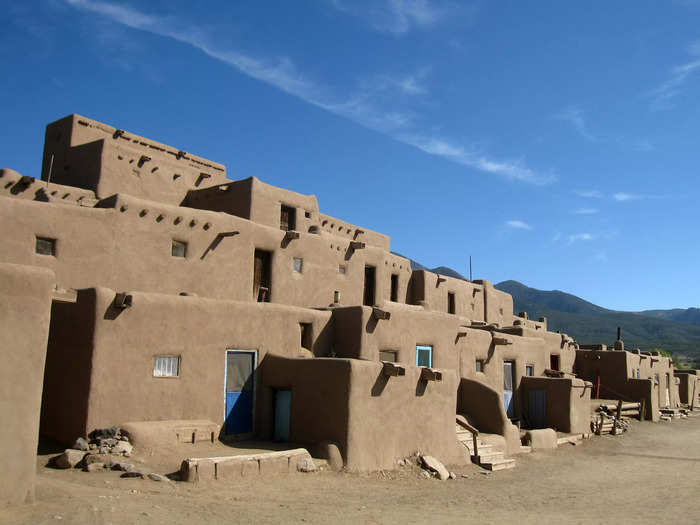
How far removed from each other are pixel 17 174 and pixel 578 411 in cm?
2095

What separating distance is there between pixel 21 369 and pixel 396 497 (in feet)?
25.0

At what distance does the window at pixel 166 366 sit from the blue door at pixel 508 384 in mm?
13790

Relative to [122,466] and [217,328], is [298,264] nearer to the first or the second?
[217,328]

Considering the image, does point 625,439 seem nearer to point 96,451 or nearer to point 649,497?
point 649,497

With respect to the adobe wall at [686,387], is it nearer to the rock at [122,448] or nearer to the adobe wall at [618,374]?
the adobe wall at [618,374]

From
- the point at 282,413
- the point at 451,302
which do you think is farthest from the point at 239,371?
the point at 451,302

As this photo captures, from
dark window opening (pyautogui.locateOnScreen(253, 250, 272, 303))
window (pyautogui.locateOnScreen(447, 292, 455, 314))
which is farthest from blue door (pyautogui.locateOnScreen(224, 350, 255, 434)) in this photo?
window (pyautogui.locateOnScreen(447, 292, 455, 314))

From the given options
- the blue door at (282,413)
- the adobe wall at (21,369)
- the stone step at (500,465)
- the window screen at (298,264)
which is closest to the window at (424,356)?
the stone step at (500,465)

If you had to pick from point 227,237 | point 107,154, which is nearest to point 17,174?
point 107,154

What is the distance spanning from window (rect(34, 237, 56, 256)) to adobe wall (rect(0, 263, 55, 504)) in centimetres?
680

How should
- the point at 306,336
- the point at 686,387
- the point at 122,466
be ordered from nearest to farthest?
the point at 122,466
the point at 306,336
the point at 686,387

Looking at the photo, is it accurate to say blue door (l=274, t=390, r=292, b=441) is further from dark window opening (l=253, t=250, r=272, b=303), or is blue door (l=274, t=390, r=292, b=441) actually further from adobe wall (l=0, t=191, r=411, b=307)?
dark window opening (l=253, t=250, r=272, b=303)

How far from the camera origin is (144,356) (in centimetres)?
1430

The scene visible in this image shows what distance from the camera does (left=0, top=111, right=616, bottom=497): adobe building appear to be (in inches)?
545
